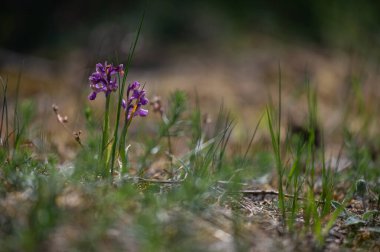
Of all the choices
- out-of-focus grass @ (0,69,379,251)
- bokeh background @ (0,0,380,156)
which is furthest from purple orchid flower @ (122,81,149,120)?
bokeh background @ (0,0,380,156)

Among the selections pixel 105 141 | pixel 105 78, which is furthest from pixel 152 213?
pixel 105 78

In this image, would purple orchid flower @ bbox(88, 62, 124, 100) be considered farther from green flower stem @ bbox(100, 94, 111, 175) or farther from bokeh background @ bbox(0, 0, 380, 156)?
bokeh background @ bbox(0, 0, 380, 156)

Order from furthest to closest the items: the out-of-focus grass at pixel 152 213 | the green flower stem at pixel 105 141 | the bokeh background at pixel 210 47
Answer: the bokeh background at pixel 210 47, the green flower stem at pixel 105 141, the out-of-focus grass at pixel 152 213

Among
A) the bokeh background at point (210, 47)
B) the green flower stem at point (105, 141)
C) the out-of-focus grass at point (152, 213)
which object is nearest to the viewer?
the out-of-focus grass at point (152, 213)

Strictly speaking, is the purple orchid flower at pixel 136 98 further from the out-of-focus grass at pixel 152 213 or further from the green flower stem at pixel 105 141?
the out-of-focus grass at pixel 152 213

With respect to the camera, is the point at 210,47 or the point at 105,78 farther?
the point at 210,47

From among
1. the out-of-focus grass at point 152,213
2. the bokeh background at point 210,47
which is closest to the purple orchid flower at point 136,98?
the out-of-focus grass at point 152,213

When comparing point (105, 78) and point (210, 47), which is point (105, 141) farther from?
point (210, 47)

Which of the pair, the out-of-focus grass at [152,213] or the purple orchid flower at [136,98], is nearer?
the out-of-focus grass at [152,213]
